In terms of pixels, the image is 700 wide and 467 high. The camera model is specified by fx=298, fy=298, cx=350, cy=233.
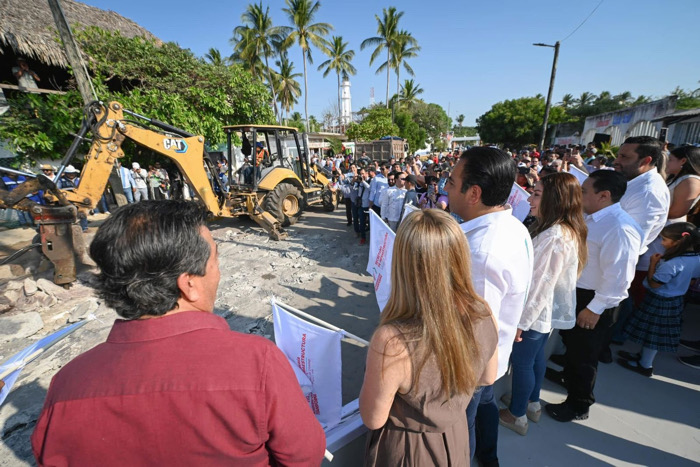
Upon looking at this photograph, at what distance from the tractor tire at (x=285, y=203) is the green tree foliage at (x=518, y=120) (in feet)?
93.0

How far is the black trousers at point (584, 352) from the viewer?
2160mm

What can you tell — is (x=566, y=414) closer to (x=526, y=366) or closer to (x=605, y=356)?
(x=526, y=366)

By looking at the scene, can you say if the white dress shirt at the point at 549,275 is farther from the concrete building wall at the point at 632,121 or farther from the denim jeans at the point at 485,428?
the concrete building wall at the point at 632,121

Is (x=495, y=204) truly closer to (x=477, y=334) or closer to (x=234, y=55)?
(x=477, y=334)

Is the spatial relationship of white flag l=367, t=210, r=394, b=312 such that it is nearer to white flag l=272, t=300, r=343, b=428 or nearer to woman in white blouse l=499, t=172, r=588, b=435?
white flag l=272, t=300, r=343, b=428

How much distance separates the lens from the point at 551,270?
184 cm

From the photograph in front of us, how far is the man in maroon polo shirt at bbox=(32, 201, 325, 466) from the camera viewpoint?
0.73 meters

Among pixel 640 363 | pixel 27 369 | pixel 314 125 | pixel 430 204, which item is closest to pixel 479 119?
pixel 314 125

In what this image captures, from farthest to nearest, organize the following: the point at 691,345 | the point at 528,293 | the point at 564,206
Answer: the point at 691,345 → the point at 528,293 → the point at 564,206

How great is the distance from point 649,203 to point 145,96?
12.9m

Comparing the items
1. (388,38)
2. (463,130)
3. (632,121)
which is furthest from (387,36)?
(463,130)

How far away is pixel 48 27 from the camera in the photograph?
31.9 ft

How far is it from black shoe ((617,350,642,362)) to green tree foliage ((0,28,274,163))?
10.4m

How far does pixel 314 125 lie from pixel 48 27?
1639 inches
